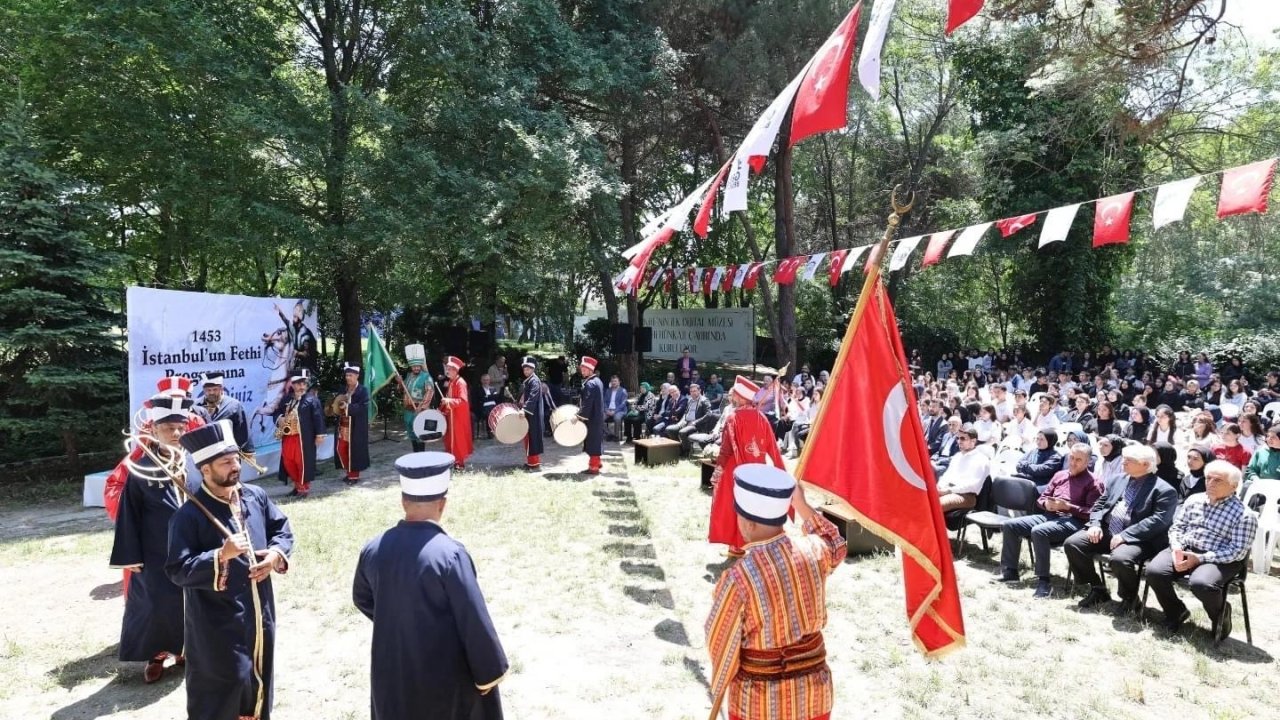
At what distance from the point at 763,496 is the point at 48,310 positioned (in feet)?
37.4

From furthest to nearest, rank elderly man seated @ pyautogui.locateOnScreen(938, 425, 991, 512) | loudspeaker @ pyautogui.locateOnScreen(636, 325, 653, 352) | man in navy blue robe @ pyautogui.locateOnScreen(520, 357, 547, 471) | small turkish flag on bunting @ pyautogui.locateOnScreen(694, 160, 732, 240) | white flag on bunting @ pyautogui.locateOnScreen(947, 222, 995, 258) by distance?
1. loudspeaker @ pyautogui.locateOnScreen(636, 325, 653, 352)
2. man in navy blue robe @ pyautogui.locateOnScreen(520, 357, 547, 471)
3. white flag on bunting @ pyautogui.locateOnScreen(947, 222, 995, 258)
4. elderly man seated @ pyautogui.locateOnScreen(938, 425, 991, 512)
5. small turkish flag on bunting @ pyautogui.locateOnScreen(694, 160, 732, 240)

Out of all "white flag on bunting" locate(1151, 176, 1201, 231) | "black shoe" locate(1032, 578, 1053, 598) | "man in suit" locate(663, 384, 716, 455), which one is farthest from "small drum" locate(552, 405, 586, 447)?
"white flag on bunting" locate(1151, 176, 1201, 231)

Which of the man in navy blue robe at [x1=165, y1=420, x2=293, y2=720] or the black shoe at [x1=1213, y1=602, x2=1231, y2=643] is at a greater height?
the man in navy blue robe at [x1=165, y1=420, x2=293, y2=720]

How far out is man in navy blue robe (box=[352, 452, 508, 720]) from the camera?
116 inches

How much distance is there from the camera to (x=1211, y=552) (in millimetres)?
5469

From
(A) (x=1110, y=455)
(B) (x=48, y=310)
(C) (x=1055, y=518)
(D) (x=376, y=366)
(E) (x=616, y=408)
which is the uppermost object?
(B) (x=48, y=310)

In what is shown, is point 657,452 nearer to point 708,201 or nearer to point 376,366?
point 376,366

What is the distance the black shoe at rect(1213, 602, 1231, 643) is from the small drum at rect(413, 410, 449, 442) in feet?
33.0

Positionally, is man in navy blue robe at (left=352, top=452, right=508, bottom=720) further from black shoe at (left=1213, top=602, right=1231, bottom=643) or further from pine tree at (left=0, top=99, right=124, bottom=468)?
pine tree at (left=0, top=99, right=124, bottom=468)

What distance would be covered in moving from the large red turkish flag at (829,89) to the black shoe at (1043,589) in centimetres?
451

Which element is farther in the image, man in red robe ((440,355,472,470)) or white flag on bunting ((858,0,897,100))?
man in red robe ((440,355,472,470))

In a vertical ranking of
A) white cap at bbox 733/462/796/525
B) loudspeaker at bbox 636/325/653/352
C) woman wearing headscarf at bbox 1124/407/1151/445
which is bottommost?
woman wearing headscarf at bbox 1124/407/1151/445

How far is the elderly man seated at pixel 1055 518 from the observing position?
654 centimetres

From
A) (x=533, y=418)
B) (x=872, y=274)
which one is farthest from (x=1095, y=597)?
(x=533, y=418)
